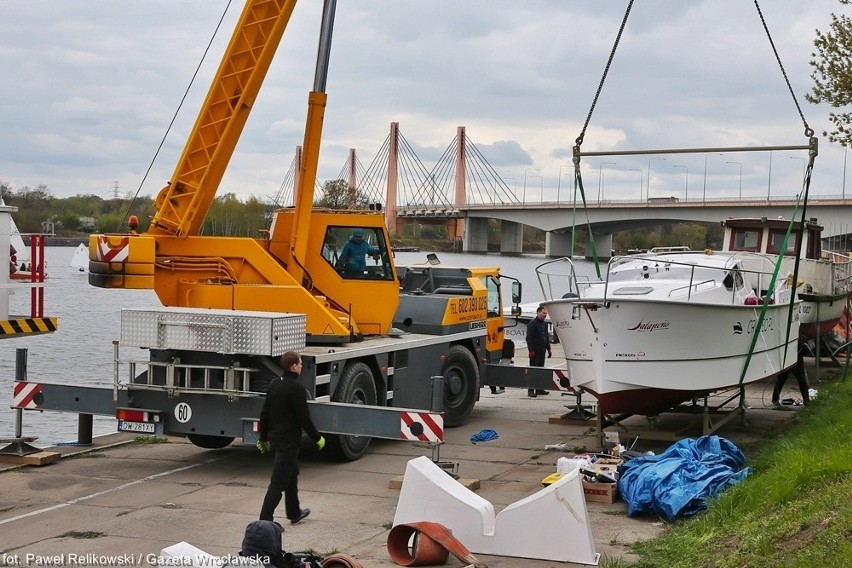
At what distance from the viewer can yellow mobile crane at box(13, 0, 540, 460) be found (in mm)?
11992

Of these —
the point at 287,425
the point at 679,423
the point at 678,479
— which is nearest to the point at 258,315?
the point at 287,425

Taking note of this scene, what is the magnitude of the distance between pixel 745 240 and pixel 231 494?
17075mm

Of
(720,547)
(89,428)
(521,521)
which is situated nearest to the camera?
(720,547)

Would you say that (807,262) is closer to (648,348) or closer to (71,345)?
(648,348)

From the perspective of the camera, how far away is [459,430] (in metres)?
16.6

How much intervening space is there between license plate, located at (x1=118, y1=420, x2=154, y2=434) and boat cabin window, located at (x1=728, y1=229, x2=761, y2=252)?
16.6m

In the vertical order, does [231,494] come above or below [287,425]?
below

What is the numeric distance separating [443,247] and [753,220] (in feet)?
175

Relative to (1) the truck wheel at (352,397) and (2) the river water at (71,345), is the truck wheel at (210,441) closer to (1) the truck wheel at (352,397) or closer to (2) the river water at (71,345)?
(1) the truck wheel at (352,397)

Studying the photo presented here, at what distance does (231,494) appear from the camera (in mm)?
11531

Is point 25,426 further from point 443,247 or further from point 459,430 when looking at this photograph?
Answer: point 443,247

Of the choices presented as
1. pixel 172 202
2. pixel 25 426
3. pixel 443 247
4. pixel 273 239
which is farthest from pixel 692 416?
pixel 443 247

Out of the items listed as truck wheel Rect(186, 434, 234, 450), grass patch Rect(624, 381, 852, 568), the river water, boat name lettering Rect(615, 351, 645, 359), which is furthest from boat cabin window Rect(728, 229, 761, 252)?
truck wheel Rect(186, 434, 234, 450)

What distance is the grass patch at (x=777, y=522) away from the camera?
7.15 meters
